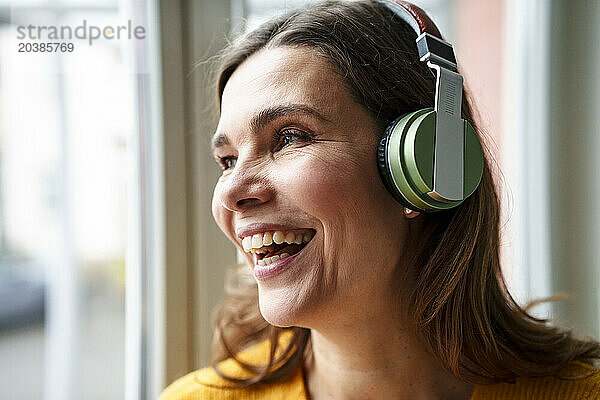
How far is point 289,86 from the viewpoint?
977 millimetres

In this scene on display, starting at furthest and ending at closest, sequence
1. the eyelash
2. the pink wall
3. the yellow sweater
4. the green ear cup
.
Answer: the pink wall
the yellow sweater
the eyelash
the green ear cup

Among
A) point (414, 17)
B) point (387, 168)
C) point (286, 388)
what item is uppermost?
point (414, 17)

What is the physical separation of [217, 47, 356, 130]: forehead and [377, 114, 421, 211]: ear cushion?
3.2 inches

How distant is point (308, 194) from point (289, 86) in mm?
180

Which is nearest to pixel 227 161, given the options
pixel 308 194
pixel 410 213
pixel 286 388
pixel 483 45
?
pixel 308 194

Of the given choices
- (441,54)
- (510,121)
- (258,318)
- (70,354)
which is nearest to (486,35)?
(510,121)

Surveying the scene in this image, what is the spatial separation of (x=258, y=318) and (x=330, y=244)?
1.45ft

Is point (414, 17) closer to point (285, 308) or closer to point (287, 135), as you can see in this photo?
point (287, 135)

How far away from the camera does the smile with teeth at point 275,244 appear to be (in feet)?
3.24

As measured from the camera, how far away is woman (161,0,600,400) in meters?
0.97

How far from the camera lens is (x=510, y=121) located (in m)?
1.73

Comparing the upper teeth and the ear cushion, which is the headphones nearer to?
the ear cushion

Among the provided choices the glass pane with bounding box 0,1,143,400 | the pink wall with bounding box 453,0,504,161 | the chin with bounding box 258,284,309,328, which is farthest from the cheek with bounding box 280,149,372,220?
the pink wall with bounding box 453,0,504,161

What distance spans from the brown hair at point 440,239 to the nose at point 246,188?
0.60 feet
